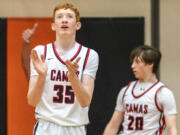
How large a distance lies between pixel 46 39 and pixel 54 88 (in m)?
2.27

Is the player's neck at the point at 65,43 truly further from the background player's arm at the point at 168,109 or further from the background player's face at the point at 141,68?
the background player's arm at the point at 168,109

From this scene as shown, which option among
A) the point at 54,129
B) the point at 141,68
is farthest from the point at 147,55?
the point at 54,129

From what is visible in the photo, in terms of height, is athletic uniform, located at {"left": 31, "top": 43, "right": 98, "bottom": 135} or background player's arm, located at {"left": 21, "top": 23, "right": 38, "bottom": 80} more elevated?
background player's arm, located at {"left": 21, "top": 23, "right": 38, "bottom": 80}

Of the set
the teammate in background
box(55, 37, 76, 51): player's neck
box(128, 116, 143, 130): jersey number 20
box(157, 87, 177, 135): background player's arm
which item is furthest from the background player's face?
box(55, 37, 76, 51): player's neck

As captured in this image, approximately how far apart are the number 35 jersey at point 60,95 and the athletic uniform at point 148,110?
0.90 meters

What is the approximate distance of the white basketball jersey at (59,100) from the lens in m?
2.79

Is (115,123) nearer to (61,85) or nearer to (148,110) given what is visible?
(148,110)

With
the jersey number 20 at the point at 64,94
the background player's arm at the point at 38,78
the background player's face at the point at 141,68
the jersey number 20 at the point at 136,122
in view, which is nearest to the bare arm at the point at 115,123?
the jersey number 20 at the point at 136,122

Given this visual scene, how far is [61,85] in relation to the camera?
111 inches

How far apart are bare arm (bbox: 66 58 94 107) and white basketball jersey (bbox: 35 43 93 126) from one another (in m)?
0.07

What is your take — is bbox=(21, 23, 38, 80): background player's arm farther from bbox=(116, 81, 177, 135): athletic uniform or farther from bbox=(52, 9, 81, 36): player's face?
bbox=(52, 9, 81, 36): player's face

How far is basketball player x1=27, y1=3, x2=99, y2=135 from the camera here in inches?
108

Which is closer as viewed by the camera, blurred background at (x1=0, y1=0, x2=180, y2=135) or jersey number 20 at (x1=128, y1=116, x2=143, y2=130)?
jersey number 20 at (x1=128, y1=116, x2=143, y2=130)

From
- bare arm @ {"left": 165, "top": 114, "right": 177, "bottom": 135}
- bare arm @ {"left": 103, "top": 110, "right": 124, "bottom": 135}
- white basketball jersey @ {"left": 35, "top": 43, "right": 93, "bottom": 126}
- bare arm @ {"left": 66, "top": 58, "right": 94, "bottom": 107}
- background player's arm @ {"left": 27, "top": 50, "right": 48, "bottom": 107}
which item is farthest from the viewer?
bare arm @ {"left": 103, "top": 110, "right": 124, "bottom": 135}
